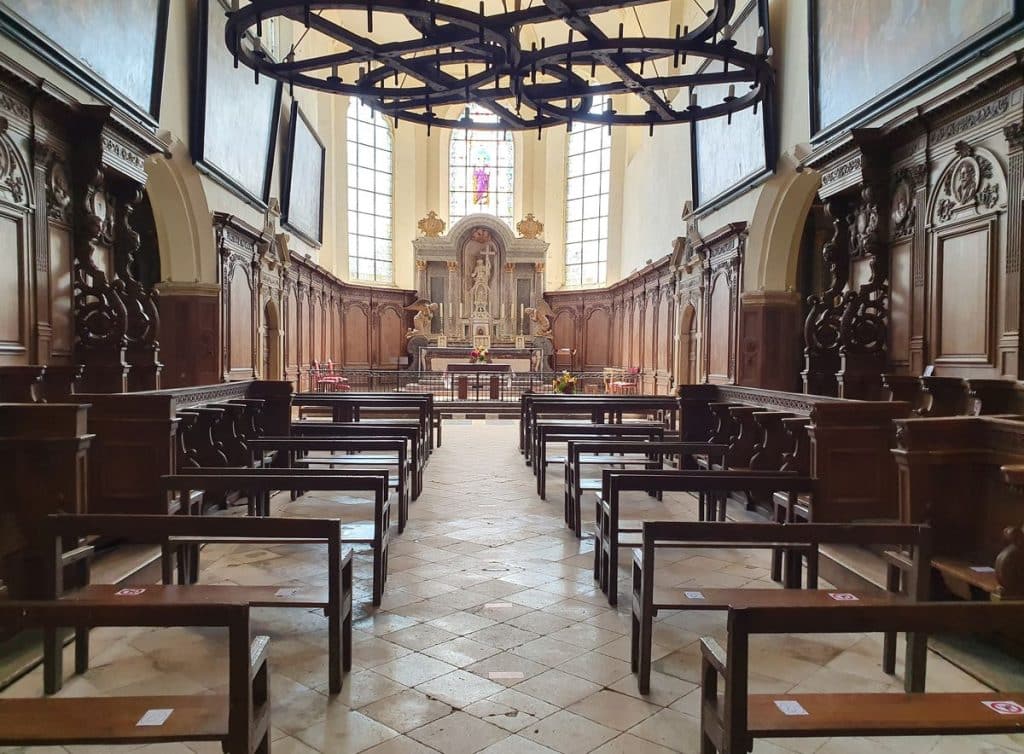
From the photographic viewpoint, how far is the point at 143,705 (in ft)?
6.06

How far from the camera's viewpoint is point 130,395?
4.73 metres

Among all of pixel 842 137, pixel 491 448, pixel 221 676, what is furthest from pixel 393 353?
pixel 221 676

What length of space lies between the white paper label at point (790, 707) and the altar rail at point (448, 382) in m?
15.7

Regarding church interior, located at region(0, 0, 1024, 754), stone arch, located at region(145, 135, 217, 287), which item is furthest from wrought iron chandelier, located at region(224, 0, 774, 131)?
stone arch, located at region(145, 135, 217, 287)

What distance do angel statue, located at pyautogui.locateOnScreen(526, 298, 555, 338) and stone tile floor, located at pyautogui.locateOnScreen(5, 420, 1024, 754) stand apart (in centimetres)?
1654

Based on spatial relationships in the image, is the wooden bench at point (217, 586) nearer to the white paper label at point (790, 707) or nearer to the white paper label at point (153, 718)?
the white paper label at point (153, 718)

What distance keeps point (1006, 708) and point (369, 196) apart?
21.4m

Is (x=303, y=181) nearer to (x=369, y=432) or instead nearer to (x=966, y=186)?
(x=369, y=432)

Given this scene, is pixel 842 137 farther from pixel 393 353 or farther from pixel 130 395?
pixel 393 353

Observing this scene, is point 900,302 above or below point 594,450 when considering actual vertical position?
above

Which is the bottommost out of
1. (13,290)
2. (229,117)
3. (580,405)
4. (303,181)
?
(580,405)

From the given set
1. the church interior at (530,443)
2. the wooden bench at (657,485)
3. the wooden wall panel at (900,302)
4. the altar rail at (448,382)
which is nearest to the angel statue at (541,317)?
the altar rail at (448,382)

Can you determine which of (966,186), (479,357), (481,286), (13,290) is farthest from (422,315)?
(966,186)

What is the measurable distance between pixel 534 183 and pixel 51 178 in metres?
18.5
